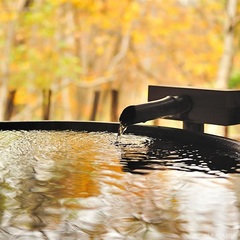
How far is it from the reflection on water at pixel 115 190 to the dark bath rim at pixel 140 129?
0.08m

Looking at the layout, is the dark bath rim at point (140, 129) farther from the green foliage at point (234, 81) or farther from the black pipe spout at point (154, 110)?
the green foliage at point (234, 81)

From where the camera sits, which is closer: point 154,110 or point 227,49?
point 154,110

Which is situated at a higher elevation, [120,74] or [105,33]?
[105,33]

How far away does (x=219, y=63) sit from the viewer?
26.3ft

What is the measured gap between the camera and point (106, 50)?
8789 millimetres

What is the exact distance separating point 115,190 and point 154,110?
2.90 feet

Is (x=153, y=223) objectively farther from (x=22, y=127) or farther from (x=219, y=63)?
(x=219, y=63)

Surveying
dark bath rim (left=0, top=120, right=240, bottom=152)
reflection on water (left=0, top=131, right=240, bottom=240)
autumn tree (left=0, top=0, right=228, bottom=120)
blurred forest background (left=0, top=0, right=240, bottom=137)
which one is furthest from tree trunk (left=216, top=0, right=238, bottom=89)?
reflection on water (left=0, top=131, right=240, bottom=240)

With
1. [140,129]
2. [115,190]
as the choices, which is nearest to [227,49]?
[140,129]

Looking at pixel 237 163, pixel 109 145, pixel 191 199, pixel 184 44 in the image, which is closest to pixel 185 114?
pixel 109 145

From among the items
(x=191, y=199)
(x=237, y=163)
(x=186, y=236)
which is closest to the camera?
(x=186, y=236)

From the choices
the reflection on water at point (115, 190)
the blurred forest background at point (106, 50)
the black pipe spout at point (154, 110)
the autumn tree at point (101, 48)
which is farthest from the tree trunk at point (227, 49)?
the reflection on water at point (115, 190)

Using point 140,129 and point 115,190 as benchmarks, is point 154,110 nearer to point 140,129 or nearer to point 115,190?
point 140,129

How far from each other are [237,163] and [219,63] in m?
6.49
